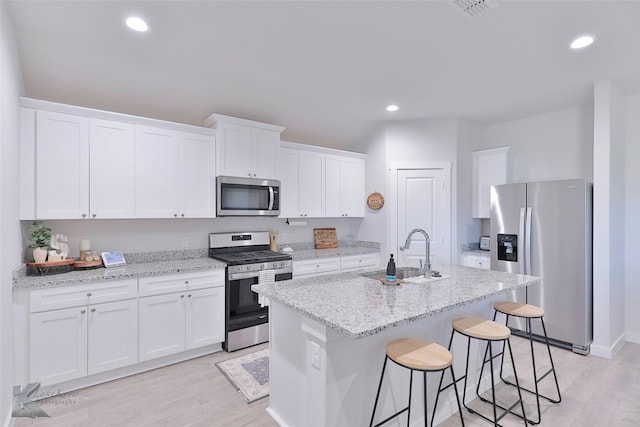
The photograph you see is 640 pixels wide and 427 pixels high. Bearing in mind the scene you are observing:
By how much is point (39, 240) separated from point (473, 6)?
3.87 m

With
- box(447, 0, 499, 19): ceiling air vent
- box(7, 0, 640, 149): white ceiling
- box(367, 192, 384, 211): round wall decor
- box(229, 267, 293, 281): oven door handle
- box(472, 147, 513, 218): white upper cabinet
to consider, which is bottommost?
box(229, 267, 293, 281): oven door handle

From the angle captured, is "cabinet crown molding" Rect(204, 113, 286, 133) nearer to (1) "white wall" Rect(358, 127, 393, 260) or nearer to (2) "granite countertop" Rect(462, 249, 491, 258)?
(1) "white wall" Rect(358, 127, 393, 260)

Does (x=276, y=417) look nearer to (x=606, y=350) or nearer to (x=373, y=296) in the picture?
(x=373, y=296)

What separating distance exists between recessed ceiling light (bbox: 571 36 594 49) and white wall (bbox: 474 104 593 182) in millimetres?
1695

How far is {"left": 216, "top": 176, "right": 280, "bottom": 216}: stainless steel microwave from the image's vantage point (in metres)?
3.60

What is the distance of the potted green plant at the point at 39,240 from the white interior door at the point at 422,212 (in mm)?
3935

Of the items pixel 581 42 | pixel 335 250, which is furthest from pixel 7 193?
pixel 581 42

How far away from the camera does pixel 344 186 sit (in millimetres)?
4863

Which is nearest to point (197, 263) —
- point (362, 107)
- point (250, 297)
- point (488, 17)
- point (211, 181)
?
point (250, 297)

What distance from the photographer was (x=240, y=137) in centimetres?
374

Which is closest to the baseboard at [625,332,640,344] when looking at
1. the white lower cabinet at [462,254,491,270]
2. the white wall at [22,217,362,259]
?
the white lower cabinet at [462,254,491,270]

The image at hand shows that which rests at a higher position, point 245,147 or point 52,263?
point 245,147

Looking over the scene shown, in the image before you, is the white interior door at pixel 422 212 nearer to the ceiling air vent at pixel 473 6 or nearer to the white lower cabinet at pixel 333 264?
the white lower cabinet at pixel 333 264

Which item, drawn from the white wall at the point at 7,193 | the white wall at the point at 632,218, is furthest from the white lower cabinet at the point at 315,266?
the white wall at the point at 632,218
